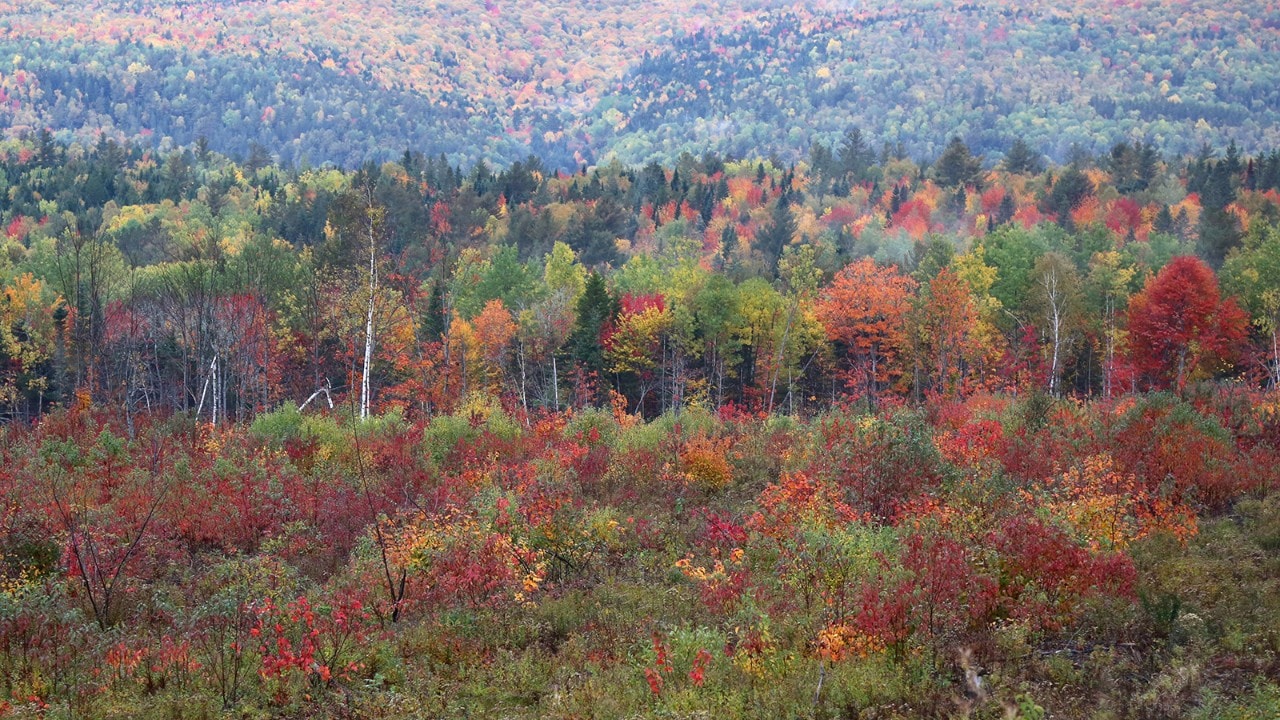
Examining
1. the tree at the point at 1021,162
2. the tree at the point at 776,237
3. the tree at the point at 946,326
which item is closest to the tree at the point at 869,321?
the tree at the point at 946,326

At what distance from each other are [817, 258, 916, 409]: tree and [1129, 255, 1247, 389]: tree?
11.7 meters

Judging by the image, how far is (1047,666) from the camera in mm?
9820

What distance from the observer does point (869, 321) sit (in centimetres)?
5538

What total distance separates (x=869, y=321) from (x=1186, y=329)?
607 inches

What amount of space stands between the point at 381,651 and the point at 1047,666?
22.9 feet

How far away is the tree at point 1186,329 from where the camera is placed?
4878cm

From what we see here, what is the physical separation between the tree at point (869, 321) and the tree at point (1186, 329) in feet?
38.4

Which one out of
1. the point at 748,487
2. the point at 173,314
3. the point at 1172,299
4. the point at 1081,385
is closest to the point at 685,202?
the point at 1081,385

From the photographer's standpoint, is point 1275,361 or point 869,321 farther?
point 869,321

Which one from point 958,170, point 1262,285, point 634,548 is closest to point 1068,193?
point 958,170

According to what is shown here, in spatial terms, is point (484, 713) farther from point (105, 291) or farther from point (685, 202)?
point (685, 202)

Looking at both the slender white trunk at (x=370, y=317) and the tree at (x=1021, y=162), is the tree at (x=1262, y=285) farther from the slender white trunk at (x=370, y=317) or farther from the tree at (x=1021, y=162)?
the tree at (x=1021, y=162)

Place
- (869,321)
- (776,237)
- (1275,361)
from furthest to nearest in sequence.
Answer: (776,237)
(869,321)
(1275,361)

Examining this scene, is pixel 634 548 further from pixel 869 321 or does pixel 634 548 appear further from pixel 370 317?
pixel 869 321
